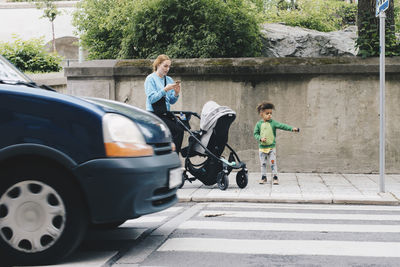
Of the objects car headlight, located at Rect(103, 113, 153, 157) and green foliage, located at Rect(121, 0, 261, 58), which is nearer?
car headlight, located at Rect(103, 113, 153, 157)

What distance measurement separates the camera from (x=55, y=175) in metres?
4.00

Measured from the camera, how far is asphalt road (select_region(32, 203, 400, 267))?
4242 mm

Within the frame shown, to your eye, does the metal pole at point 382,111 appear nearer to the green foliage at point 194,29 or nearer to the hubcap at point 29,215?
the green foliage at point 194,29

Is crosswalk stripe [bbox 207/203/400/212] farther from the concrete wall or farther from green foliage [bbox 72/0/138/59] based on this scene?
green foliage [bbox 72/0/138/59]

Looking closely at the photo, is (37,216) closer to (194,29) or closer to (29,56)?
(194,29)

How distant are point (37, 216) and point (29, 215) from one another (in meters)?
0.06

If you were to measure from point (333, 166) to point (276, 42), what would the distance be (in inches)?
141

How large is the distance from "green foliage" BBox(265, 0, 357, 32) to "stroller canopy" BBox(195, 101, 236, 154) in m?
9.75

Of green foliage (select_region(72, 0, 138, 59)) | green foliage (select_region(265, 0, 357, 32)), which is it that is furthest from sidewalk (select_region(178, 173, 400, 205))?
green foliage (select_region(265, 0, 357, 32))

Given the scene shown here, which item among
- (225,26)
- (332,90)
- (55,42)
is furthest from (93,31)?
(55,42)

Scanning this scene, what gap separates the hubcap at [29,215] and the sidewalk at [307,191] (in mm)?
3815

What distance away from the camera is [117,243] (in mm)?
4801

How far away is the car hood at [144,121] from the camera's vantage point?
4316mm

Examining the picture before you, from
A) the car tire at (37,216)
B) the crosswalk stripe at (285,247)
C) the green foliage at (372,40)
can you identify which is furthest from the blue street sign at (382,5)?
the car tire at (37,216)
